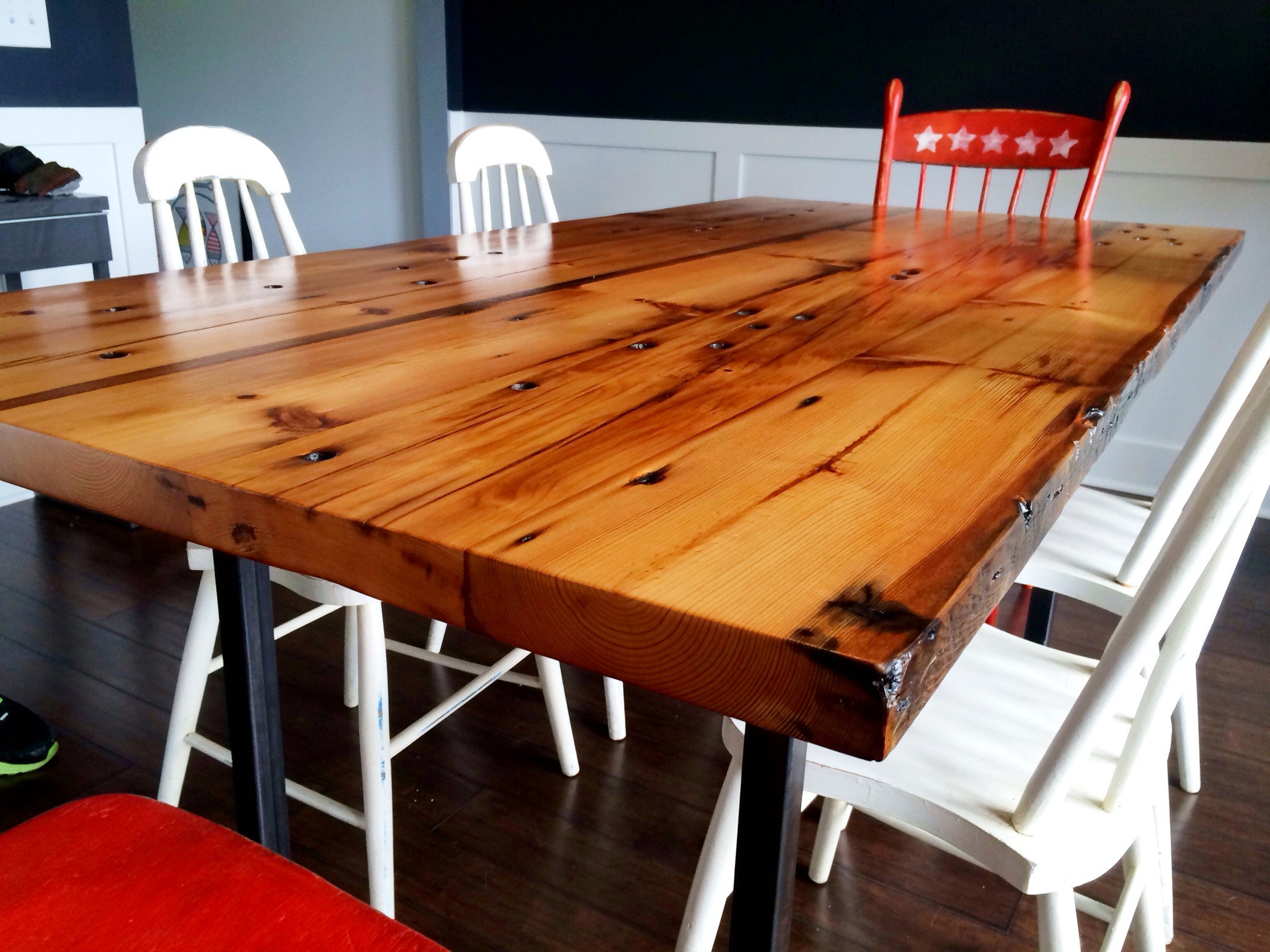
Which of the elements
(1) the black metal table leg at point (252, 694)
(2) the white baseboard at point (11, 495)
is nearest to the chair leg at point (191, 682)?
(1) the black metal table leg at point (252, 694)

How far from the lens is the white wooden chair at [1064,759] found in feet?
2.31

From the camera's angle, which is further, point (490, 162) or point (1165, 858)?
point (490, 162)

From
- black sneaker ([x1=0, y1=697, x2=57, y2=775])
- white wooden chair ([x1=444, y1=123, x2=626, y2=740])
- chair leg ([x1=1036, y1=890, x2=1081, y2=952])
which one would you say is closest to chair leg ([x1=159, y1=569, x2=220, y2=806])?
black sneaker ([x1=0, y1=697, x2=57, y2=775])

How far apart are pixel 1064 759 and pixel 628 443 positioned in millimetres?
398

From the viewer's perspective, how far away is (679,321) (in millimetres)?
1057

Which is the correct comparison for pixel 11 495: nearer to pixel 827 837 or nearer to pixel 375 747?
pixel 375 747

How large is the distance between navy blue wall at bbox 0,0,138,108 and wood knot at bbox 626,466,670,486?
11.3 ft

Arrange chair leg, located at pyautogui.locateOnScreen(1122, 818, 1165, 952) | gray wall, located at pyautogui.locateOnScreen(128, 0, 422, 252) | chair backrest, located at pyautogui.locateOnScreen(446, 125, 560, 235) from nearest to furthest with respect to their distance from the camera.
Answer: chair leg, located at pyautogui.locateOnScreen(1122, 818, 1165, 952) → chair backrest, located at pyautogui.locateOnScreen(446, 125, 560, 235) → gray wall, located at pyautogui.locateOnScreen(128, 0, 422, 252)

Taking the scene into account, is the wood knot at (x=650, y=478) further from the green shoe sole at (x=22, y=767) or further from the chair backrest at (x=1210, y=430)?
the green shoe sole at (x=22, y=767)

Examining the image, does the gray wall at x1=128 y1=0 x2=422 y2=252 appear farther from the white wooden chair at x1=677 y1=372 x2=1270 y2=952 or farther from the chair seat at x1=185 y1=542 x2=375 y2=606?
the white wooden chair at x1=677 y1=372 x2=1270 y2=952

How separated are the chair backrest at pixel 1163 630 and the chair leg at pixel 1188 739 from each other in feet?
2.69

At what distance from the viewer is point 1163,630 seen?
705 millimetres

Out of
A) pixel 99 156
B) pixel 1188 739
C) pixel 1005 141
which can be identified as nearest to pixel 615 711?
pixel 1188 739

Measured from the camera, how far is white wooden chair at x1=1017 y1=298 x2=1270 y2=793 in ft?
3.61
